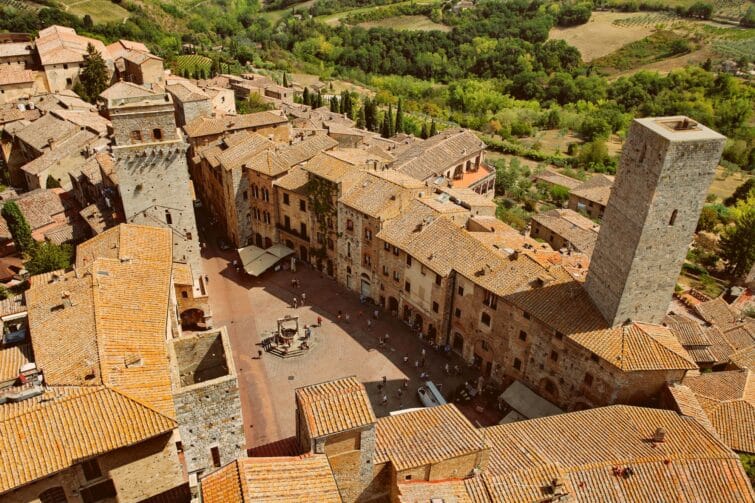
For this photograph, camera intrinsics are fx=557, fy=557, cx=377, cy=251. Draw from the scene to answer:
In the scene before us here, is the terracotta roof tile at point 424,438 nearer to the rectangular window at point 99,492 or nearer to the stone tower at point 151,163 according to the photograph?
the rectangular window at point 99,492

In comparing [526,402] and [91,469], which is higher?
[91,469]

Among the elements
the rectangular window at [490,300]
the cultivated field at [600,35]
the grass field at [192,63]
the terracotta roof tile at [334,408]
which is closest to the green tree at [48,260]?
the terracotta roof tile at [334,408]

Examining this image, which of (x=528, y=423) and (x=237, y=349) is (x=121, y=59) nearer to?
(x=237, y=349)

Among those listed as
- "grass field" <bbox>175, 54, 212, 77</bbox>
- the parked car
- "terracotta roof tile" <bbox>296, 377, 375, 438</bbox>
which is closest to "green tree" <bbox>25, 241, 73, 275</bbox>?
the parked car

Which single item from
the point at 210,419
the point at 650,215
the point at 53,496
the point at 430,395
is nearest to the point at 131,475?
the point at 53,496

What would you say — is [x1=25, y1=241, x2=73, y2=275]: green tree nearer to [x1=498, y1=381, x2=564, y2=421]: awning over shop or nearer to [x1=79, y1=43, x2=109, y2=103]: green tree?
[x1=498, y1=381, x2=564, y2=421]: awning over shop

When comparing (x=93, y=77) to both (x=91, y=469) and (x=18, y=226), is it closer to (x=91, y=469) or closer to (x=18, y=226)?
(x=18, y=226)
